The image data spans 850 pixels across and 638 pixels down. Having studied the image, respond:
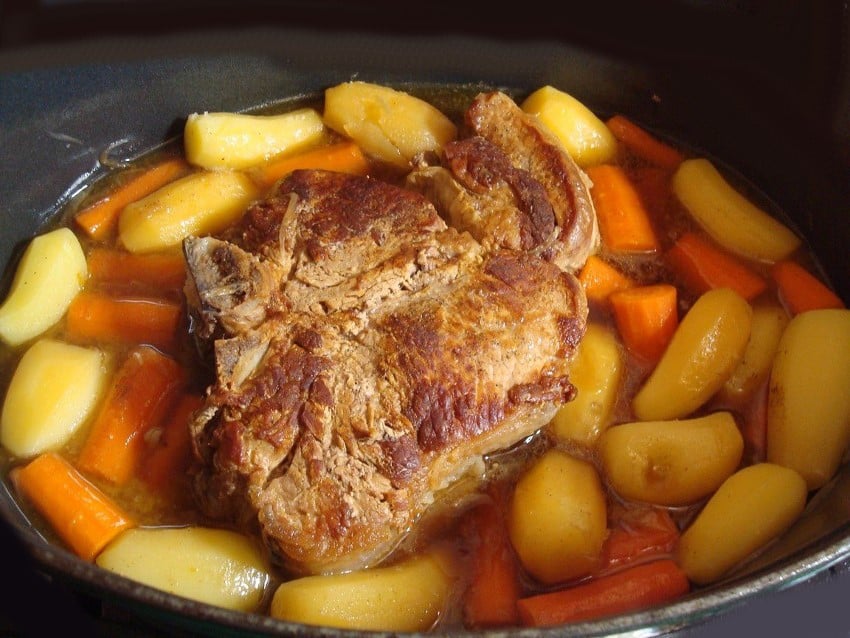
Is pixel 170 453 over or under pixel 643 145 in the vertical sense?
under

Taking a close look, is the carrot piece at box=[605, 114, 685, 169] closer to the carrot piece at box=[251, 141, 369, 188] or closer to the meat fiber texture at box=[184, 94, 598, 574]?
the meat fiber texture at box=[184, 94, 598, 574]

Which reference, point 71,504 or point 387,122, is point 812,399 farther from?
point 71,504

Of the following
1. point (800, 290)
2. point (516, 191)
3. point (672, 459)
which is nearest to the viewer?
point (672, 459)

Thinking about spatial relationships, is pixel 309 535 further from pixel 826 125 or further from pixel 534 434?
pixel 826 125

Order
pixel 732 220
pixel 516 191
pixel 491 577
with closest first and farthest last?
pixel 491 577 < pixel 516 191 < pixel 732 220

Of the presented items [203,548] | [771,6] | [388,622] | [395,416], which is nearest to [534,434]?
[395,416]

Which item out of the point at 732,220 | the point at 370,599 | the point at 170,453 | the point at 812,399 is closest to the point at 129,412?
the point at 170,453
